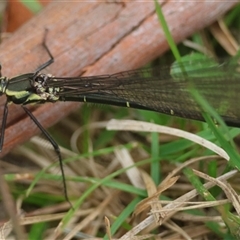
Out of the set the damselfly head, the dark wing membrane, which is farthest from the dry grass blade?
the damselfly head

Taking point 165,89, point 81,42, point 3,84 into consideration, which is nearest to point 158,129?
point 165,89

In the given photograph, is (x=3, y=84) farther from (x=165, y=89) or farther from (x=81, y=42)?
(x=165, y=89)

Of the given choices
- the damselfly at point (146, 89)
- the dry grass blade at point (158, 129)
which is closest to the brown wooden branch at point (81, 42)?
the damselfly at point (146, 89)

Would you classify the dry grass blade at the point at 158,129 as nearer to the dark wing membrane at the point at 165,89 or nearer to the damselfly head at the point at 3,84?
the dark wing membrane at the point at 165,89

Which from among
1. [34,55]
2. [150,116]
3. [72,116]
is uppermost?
[34,55]

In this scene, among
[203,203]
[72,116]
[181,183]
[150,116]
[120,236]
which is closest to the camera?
[203,203]

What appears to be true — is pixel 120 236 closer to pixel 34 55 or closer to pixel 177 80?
pixel 177 80

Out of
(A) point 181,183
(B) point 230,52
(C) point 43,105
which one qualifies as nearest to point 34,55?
(C) point 43,105

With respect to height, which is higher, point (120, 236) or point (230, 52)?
point (230, 52)
